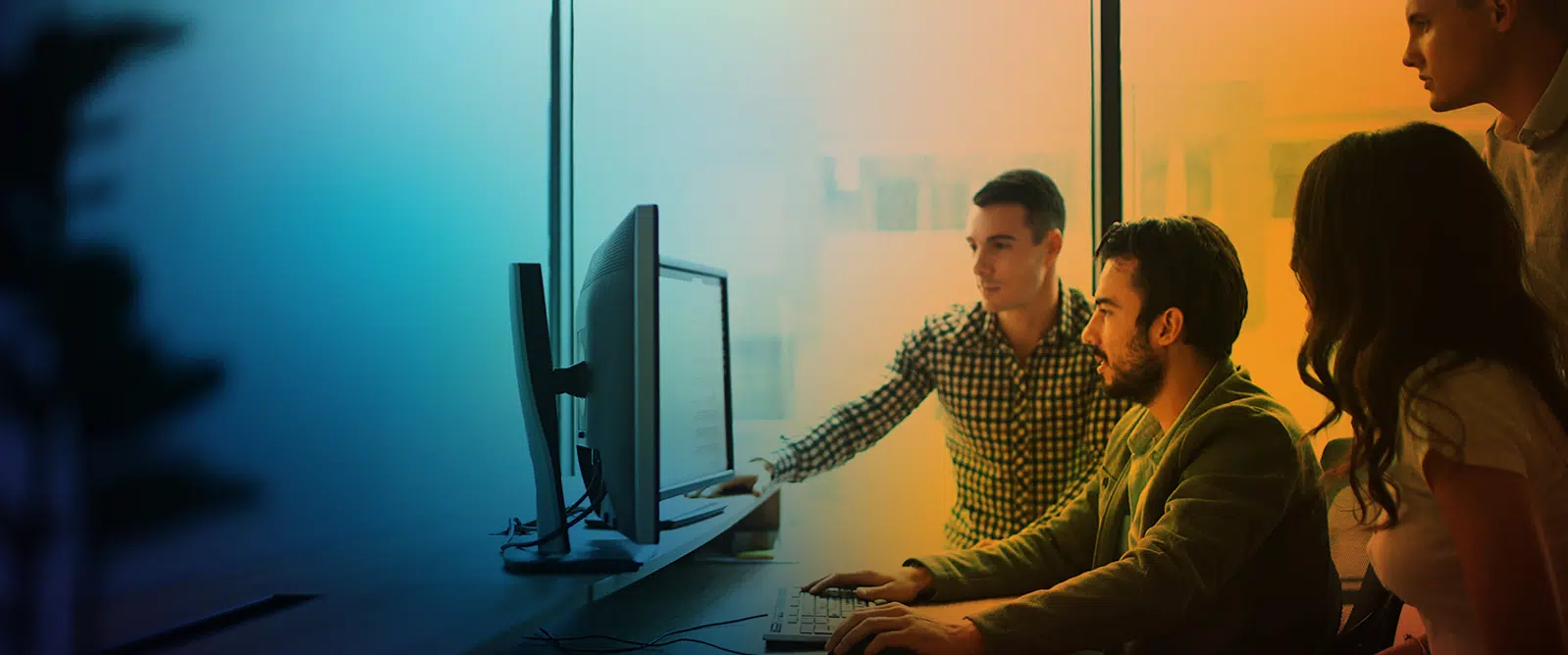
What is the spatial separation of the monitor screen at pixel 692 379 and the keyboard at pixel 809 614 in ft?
0.86

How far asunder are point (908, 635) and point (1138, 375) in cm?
62

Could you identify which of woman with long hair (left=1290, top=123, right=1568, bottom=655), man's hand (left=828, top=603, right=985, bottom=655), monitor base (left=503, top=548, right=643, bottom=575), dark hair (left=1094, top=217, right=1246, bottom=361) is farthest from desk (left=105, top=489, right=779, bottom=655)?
woman with long hair (left=1290, top=123, right=1568, bottom=655)

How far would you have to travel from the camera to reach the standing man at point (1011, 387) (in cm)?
217

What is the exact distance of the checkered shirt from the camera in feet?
7.26

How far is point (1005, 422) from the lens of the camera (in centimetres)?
226

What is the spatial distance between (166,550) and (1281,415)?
61.9 inches

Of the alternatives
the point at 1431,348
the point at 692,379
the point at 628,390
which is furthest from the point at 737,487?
the point at 1431,348

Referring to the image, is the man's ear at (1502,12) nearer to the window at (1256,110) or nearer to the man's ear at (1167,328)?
the man's ear at (1167,328)

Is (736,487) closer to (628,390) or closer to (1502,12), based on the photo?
(628,390)

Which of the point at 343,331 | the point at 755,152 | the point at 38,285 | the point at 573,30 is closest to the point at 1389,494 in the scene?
the point at 38,285

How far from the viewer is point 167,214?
46.9 inches

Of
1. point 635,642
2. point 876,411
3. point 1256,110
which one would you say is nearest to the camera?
point 635,642

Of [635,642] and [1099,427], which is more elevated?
[1099,427]

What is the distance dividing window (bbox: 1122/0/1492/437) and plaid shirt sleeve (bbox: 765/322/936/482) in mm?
787
